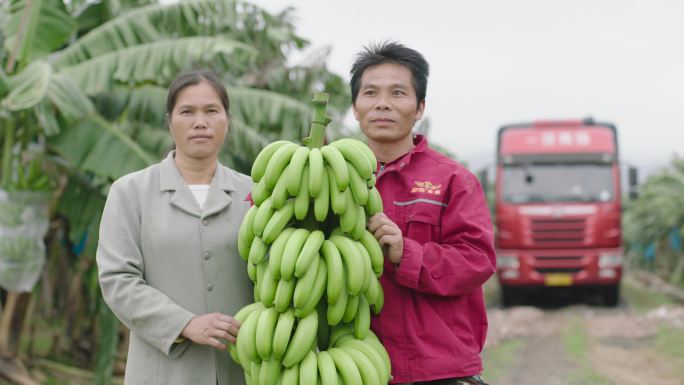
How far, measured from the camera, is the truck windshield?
41.1ft

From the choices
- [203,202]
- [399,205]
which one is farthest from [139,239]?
[399,205]

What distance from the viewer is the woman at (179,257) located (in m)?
2.54

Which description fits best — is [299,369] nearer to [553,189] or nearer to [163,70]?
[163,70]

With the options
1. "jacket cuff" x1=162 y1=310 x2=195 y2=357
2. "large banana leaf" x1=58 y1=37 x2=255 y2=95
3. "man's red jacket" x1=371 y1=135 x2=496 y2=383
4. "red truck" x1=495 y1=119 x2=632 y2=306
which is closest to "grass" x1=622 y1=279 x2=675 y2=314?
"red truck" x1=495 y1=119 x2=632 y2=306

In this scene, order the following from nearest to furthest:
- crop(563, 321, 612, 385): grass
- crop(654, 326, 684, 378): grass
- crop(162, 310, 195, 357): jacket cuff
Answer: crop(162, 310, 195, 357): jacket cuff, crop(563, 321, 612, 385): grass, crop(654, 326, 684, 378): grass

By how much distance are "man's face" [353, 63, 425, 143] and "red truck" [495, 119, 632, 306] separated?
10570 millimetres

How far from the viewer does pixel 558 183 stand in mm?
12719

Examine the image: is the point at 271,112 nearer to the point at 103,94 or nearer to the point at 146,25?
the point at 146,25

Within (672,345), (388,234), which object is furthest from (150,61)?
(672,345)

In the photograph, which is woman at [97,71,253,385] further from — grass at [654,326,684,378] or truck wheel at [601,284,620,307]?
truck wheel at [601,284,620,307]

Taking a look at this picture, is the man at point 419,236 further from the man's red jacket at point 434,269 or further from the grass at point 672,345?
the grass at point 672,345

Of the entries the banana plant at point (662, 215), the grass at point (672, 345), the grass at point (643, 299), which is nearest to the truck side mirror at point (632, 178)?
the banana plant at point (662, 215)

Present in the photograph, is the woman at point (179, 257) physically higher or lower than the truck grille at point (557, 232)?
higher

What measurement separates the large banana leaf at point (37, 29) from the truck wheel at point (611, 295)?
10377 mm
